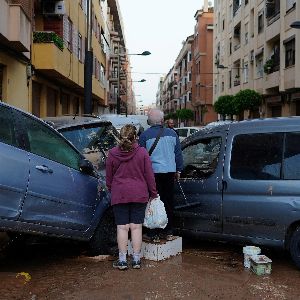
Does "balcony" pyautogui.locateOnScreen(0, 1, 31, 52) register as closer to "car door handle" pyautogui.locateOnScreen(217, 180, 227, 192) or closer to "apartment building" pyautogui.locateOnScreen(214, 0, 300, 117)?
"car door handle" pyautogui.locateOnScreen(217, 180, 227, 192)

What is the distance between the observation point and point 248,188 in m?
5.79

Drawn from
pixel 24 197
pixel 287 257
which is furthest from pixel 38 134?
pixel 287 257

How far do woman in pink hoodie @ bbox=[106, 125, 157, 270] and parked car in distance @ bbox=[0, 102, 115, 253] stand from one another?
1.41 ft

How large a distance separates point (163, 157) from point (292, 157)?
152 centimetres

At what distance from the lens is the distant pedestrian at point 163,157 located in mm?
6078

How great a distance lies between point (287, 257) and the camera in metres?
6.22

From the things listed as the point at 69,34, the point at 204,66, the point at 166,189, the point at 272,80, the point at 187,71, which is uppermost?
the point at 187,71

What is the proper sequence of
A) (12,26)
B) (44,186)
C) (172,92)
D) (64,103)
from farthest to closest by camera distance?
(172,92), (64,103), (12,26), (44,186)

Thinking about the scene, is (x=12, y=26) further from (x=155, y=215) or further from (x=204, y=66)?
(x=204, y=66)

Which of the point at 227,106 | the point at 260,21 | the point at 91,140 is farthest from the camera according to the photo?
the point at 227,106

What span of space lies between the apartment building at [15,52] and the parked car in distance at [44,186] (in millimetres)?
8335

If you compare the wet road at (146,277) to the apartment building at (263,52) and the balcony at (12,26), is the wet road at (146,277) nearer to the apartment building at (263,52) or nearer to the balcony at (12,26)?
the balcony at (12,26)

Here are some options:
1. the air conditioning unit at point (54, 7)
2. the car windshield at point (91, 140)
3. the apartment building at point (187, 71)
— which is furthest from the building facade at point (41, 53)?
the apartment building at point (187, 71)

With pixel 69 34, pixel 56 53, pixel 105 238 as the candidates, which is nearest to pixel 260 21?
pixel 69 34
